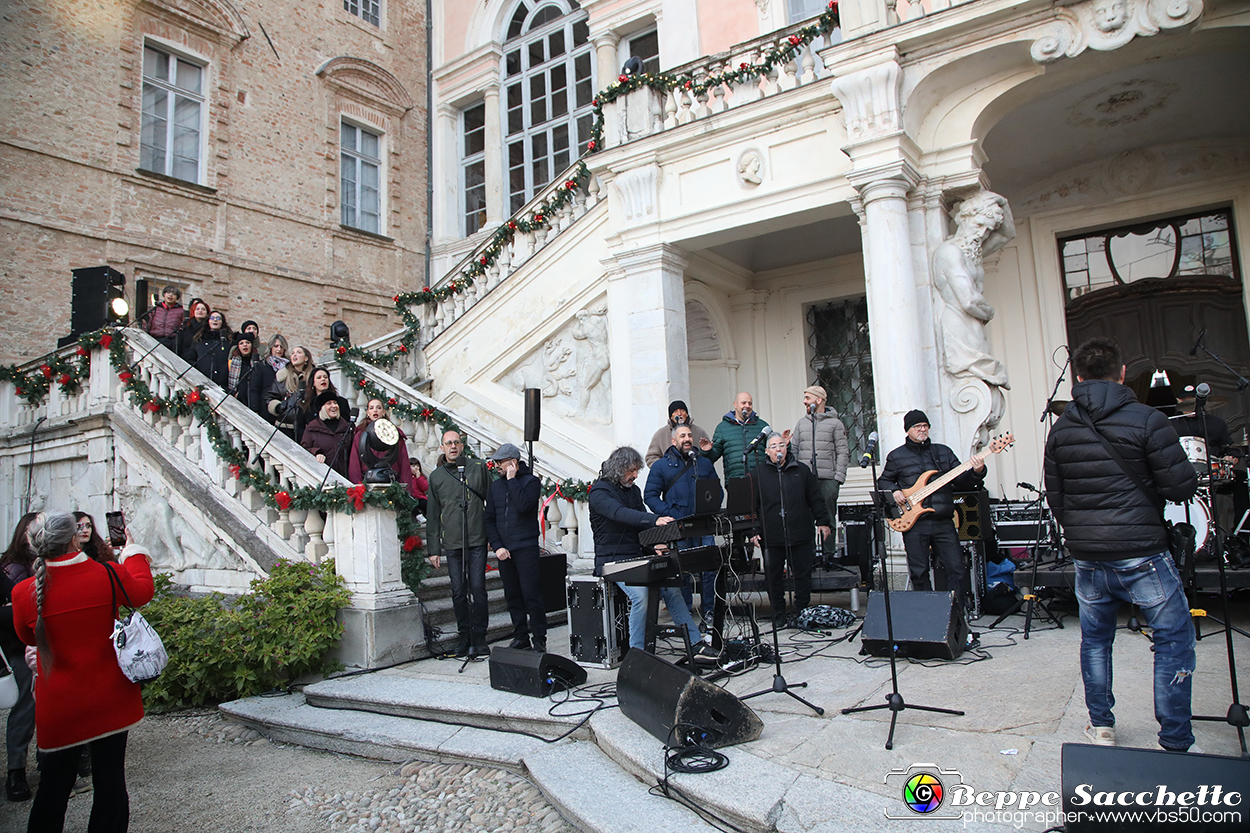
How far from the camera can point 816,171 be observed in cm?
922

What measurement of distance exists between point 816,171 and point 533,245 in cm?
449

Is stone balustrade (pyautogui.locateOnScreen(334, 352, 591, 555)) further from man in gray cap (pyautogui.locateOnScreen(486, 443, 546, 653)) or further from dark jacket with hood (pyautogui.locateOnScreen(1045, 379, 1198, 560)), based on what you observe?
dark jacket with hood (pyautogui.locateOnScreen(1045, 379, 1198, 560))

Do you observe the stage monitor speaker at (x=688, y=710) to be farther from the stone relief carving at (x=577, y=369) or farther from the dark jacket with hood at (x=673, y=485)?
the stone relief carving at (x=577, y=369)

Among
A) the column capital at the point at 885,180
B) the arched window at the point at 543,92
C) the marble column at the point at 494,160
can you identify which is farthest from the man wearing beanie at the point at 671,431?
the marble column at the point at 494,160

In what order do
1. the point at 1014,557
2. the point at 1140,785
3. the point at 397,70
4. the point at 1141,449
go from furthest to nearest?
the point at 397,70
the point at 1014,557
the point at 1141,449
the point at 1140,785

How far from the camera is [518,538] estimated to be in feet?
21.7

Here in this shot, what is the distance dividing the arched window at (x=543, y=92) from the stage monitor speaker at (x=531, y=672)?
12.6m

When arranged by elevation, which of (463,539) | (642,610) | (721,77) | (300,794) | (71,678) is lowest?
(300,794)

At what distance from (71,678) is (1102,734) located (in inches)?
187

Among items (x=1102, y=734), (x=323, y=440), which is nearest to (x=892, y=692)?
(x=1102, y=734)

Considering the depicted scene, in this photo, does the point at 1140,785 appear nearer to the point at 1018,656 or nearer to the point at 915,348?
the point at 1018,656

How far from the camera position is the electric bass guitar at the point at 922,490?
6.16m

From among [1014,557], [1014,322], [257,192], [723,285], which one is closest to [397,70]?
[257,192]

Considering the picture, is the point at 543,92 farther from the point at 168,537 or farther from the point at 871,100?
the point at 168,537
